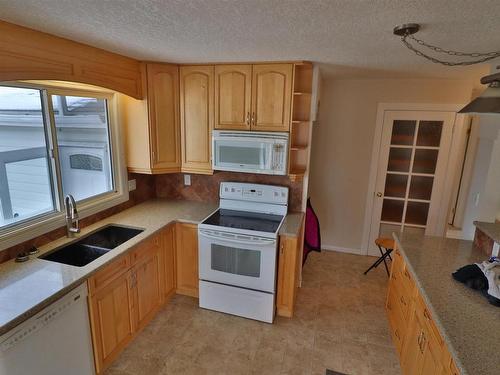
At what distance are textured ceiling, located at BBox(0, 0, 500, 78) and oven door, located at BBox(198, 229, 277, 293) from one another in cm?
150

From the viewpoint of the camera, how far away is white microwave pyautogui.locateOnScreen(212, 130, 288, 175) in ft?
8.69

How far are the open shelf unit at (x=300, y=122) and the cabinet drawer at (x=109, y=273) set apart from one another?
1.60 metres

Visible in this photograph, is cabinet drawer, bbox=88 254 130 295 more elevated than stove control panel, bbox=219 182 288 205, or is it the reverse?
stove control panel, bbox=219 182 288 205

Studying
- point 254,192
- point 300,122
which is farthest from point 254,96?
point 254,192

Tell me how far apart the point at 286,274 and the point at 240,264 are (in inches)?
16.5

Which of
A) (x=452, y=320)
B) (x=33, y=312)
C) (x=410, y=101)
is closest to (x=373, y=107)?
(x=410, y=101)

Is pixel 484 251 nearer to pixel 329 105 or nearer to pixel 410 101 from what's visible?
pixel 410 101

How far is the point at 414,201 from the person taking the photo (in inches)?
145

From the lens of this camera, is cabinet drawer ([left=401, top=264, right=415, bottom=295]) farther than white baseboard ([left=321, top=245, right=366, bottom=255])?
No

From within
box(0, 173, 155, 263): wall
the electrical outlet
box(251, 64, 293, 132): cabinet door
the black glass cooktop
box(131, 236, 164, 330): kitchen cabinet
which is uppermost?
box(251, 64, 293, 132): cabinet door

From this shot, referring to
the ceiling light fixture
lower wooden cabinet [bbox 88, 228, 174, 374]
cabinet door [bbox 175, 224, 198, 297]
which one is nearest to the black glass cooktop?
cabinet door [bbox 175, 224, 198, 297]

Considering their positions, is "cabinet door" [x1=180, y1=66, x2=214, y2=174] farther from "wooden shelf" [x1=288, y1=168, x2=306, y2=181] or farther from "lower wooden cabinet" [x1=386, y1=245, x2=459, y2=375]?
"lower wooden cabinet" [x1=386, y1=245, x2=459, y2=375]

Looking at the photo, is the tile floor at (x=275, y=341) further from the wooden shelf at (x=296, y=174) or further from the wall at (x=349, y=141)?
the wooden shelf at (x=296, y=174)

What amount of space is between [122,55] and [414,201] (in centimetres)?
359
